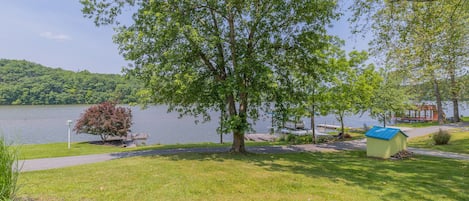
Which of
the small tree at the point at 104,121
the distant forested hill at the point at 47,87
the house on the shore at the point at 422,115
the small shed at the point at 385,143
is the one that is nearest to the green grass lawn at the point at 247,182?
the small shed at the point at 385,143

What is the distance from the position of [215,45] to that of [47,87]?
7323cm

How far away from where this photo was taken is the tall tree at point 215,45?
880cm

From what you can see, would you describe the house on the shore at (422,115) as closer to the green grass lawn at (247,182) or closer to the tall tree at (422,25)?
the tall tree at (422,25)

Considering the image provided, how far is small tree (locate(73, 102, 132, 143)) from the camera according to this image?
60.1 ft

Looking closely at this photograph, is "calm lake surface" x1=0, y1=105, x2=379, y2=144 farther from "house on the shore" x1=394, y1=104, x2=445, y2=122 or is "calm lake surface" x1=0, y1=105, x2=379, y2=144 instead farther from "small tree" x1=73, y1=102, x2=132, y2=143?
"house on the shore" x1=394, y1=104, x2=445, y2=122

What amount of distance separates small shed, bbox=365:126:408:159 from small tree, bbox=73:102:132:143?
1579cm

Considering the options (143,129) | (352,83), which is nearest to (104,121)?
(352,83)

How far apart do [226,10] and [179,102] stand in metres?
3.89

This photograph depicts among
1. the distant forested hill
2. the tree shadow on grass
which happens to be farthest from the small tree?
the distant forested hill

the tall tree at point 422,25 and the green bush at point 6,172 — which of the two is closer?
the green bush at point 6,172

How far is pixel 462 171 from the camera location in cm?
783

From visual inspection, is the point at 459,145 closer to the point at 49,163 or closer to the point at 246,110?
the point at 246,110

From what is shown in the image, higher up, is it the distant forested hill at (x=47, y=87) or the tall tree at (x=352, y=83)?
the distant forested hill at (x=47, y=87)

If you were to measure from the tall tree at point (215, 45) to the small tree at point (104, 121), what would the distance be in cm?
975
